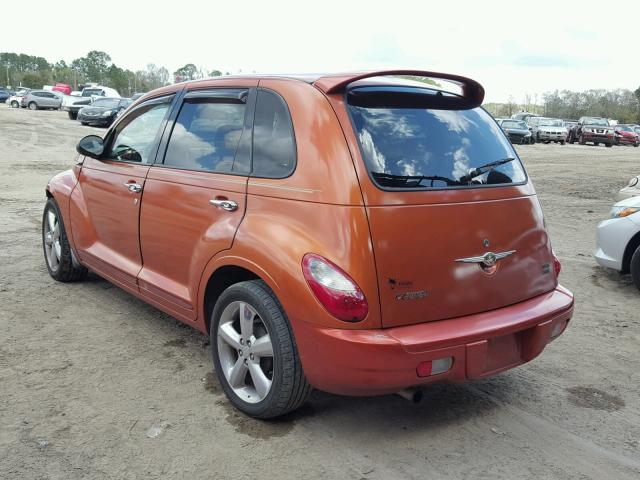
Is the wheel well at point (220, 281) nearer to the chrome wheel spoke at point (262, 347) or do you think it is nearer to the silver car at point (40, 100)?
the chrome wheel spoke at point (262, 347)

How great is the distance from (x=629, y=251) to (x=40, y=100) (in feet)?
158

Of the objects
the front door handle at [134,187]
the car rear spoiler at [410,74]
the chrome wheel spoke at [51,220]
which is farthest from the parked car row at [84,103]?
the car rear spoiler at [410,74]

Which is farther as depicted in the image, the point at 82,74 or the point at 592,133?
the point at 82,74

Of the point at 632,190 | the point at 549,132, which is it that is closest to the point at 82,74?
the point at 549,132

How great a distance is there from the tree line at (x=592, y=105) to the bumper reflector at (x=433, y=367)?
80404mm

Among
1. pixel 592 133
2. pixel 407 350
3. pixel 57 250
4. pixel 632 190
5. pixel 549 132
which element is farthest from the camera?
pixel 592 133

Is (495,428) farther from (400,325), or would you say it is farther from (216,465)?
(216,465)

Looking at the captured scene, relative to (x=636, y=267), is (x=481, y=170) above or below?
above

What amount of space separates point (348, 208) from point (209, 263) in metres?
0.98

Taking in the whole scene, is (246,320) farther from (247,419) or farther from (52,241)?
(52,241)

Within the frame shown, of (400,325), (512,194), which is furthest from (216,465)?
(512,194)

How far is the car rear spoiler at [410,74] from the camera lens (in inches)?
123

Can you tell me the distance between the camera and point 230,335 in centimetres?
338

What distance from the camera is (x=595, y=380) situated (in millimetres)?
3945
